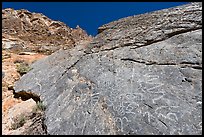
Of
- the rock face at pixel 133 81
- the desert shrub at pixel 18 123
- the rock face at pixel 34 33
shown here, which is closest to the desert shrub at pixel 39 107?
the rock face at pixel 133 81

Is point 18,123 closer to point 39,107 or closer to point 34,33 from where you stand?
point 39,107

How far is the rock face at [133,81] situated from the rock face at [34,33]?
697 centimetres

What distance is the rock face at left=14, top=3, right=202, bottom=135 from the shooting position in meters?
6.07

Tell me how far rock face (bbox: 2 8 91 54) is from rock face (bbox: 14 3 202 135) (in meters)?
6.97

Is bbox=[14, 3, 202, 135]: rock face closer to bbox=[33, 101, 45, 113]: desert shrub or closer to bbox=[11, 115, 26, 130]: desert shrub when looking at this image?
bbox=[33, 101, 45, 113]: desert shrub

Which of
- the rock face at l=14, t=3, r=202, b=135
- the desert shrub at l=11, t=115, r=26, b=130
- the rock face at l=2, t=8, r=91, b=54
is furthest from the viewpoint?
the rock face at l=2, t=8, r=91, b=54

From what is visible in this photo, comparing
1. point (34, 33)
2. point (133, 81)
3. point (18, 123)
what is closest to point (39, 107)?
point (18, 123)

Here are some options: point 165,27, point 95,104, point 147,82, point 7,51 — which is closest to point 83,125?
point 95,104

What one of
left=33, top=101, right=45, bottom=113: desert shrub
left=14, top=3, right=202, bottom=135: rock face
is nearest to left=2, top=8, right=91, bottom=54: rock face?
left=14, top=3, right=202, bottom=135: rock face

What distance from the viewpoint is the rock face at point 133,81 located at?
607 centimetres

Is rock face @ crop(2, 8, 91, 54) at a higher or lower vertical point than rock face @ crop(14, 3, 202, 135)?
higher

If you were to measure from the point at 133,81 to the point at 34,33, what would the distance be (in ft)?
46.4

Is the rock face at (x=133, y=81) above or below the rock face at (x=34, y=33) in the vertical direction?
below

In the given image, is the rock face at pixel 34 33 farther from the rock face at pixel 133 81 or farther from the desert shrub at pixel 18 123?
the desert shrub at pixel 18 123
